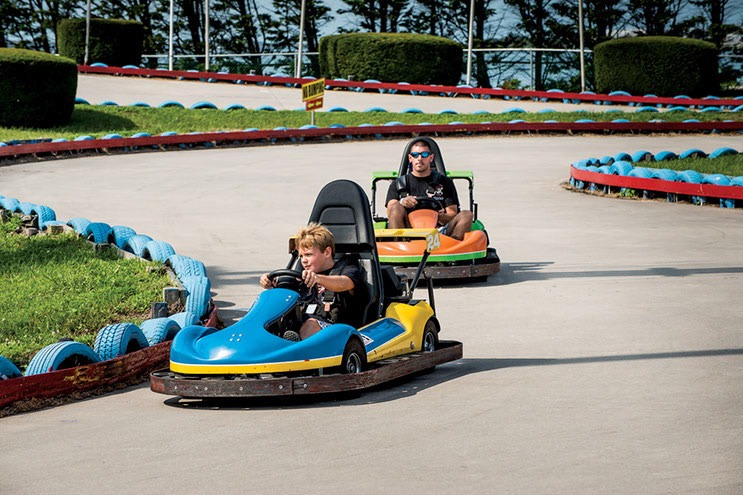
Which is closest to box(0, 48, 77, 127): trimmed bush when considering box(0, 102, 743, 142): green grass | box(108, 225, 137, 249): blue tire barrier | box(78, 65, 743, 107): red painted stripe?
box(0, 102, 743, 142): green grass

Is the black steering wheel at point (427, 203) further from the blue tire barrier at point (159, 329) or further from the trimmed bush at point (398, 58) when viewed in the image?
the trimmed bush at point (398, 58)

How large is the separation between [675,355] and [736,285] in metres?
2.83

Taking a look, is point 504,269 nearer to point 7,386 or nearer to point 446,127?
point 7,386

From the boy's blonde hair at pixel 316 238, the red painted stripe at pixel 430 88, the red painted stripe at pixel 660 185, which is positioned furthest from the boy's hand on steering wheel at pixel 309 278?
the red painted stripe at pixel 430 88

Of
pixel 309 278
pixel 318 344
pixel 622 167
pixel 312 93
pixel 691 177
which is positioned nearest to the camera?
pixel 318 344

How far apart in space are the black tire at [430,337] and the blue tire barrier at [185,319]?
1.35m

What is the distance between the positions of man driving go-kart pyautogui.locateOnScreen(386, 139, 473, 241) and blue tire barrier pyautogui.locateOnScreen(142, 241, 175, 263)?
186 centimetres

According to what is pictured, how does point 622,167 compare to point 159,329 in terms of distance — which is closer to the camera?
point 159,329

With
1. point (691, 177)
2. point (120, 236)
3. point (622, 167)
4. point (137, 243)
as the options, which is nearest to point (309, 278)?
point (137, 243)

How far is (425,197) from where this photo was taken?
34.0 feet

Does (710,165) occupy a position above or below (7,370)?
above

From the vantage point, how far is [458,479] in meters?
4.48

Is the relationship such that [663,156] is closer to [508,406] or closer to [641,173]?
[641,173]

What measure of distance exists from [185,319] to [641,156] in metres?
13.1
